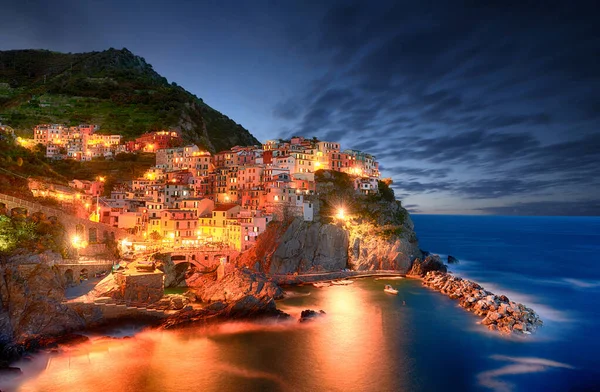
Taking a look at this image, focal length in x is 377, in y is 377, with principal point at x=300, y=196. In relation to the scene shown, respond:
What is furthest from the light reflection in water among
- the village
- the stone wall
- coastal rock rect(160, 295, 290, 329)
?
the village

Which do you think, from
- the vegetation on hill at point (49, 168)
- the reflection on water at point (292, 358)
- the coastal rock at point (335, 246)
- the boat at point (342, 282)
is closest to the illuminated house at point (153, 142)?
the vegetation on hill at point (49, 168)

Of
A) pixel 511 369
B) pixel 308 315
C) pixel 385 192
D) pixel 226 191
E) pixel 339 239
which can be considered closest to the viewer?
pixel 511 369

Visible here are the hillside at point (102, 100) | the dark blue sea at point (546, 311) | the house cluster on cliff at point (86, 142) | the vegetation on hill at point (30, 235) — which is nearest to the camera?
the dark blue sea at point (546, 311)

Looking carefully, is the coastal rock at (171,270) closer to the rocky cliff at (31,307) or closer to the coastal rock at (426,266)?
the rocky cliff at (31,307)

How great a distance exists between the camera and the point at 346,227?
51.3m

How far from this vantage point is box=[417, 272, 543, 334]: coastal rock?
98.9 ft

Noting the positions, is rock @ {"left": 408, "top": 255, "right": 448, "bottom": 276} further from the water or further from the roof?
the roof

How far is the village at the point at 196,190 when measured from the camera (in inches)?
1746

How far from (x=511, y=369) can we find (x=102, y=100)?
104 m

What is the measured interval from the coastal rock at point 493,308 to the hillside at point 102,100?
6245cm

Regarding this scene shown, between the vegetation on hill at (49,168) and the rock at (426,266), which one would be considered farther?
the rock at (426,266)

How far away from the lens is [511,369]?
78.7 feet

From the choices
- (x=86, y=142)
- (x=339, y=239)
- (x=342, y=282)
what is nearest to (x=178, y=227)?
(x=339, y=239)

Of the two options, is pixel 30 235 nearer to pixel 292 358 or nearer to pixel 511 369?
pixel 292 358
